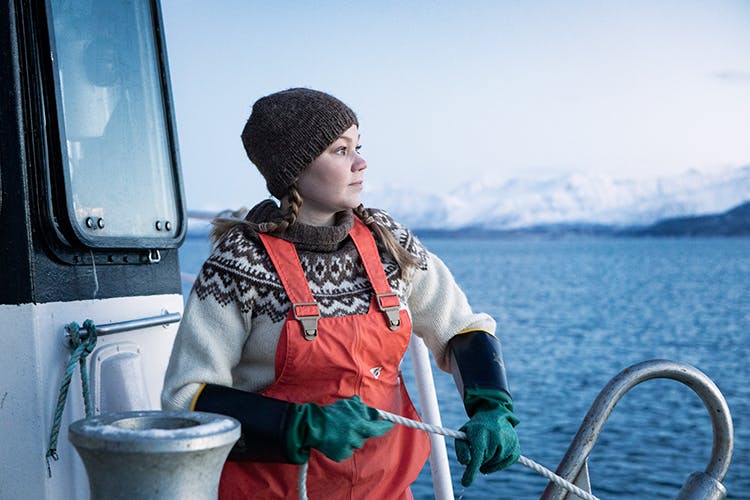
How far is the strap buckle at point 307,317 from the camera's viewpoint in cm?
193

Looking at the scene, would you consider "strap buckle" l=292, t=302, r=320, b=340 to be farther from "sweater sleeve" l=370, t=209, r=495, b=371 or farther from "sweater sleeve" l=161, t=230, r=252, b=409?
"sweater sleeve" l=370, t=209, r=495, b=371

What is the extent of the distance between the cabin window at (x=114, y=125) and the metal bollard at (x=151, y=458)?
918 mm

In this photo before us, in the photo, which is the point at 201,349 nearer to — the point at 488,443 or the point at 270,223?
the point at 270,223

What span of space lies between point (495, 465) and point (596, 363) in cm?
2385

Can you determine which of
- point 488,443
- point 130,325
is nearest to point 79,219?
point 130,325

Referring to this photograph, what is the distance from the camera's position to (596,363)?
2470 cm

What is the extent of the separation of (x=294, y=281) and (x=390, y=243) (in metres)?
0.31

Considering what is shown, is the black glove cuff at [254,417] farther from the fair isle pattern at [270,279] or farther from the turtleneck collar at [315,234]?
the turtleneck collar at [315,234]

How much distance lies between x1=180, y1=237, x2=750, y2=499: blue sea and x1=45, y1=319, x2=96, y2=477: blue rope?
8.04m

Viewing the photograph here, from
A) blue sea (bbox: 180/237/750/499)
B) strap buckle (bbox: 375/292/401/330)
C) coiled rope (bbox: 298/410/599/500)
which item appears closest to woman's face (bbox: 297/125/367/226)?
strap buckle (bbox: 375/292/401/330)

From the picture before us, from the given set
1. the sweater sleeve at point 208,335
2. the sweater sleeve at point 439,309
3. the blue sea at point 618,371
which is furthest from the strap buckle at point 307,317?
the blue sea at point 618,371

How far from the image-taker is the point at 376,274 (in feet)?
6.89

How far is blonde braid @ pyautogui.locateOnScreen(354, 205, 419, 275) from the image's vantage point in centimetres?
217

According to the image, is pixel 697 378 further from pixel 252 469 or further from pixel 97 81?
pixel 97 81
